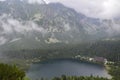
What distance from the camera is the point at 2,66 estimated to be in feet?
186

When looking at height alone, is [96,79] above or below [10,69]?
below

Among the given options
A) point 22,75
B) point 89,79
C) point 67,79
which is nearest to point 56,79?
point 67,79

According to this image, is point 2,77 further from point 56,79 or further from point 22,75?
point 56,79

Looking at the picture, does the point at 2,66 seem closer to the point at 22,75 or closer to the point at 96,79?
the point at 22,75

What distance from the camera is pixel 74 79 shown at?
12744 cm

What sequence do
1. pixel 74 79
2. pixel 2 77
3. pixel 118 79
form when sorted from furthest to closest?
pixel 118 79 < pixel 74 79 < pixel 2 77

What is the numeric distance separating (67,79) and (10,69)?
7581 cm

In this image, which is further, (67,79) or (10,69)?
(67,79)

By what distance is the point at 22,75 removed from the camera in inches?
2221

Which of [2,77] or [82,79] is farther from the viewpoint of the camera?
[82,79]

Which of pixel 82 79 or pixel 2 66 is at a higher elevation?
pixel 2 66

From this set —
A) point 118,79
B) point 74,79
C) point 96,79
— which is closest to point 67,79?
point 74,79

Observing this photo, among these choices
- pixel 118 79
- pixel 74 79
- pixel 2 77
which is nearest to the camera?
pixel 2 77

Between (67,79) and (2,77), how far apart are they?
78290 millimetres
